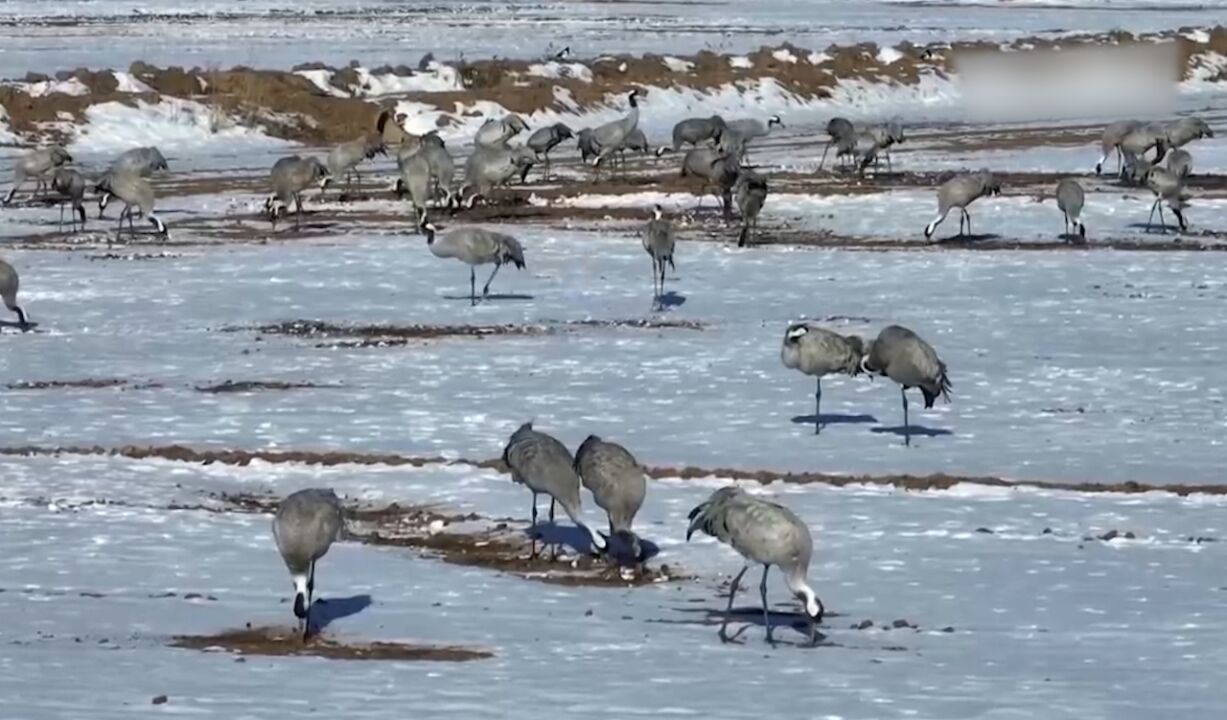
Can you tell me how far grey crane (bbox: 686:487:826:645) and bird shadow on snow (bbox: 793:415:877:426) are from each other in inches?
240

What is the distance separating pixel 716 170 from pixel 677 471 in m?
14.3

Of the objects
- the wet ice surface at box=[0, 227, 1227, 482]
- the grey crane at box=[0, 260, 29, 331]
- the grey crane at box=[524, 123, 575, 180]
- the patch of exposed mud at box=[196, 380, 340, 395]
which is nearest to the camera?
the wet ice surface at box=[0, 227, 1227, 482]

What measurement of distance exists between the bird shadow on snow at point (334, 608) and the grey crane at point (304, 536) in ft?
1.07

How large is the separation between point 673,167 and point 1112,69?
23561 millimetres

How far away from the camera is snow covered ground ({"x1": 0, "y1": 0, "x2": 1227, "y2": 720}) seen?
10.6m

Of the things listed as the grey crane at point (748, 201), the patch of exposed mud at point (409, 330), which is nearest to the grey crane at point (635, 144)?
the grey crane at point (748, 201)

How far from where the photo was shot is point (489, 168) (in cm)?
3052

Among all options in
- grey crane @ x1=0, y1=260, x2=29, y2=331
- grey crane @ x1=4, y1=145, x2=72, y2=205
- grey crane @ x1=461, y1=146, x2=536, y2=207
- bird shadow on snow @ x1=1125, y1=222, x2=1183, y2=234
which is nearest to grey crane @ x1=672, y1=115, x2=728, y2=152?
grey crane @ x1=461, y1=146, x2=536, y2=207

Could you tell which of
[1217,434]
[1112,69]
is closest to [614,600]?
[1217,434]

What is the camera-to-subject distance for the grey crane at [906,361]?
53.4ft

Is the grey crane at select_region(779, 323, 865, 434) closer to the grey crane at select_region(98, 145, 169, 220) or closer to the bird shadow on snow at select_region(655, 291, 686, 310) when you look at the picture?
the bird shadow on snow at select_region(655, 291, 686, 310)

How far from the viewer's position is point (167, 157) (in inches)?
1556

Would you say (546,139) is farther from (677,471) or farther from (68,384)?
(677,471)

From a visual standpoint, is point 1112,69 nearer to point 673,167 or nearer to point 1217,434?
point 673,167
